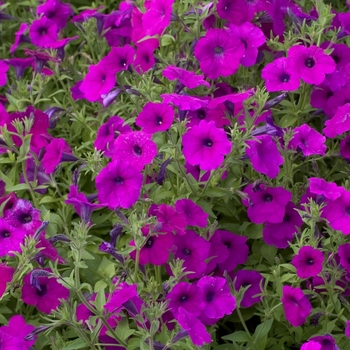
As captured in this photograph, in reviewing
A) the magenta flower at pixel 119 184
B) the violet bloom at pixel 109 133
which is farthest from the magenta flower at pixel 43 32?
the magenta flower at pixel 119 184

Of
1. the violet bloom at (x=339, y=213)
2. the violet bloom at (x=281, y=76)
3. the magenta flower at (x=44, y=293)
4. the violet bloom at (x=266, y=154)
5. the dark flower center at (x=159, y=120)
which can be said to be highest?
the dark flower center at (x=159, y=120)

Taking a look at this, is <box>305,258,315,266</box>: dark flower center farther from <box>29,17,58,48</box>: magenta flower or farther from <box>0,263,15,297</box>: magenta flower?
<box>29,17,58,48</box>: magenta flower

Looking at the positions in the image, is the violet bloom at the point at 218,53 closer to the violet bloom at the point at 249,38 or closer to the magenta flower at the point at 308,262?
the violet bloom at the point at 249,38

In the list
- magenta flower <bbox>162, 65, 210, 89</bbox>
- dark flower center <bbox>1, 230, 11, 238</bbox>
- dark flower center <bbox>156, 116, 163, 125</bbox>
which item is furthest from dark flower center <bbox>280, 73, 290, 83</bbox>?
dark flower center <bbox>1, 230, 11, 238</bbox>

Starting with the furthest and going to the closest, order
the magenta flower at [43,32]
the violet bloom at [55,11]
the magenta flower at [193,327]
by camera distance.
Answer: the violet bloom at [55,11], the magenta flower at [43,32], the magenta flower at [193,327]

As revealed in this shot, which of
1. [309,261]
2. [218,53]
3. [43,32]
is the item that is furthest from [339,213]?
[43,32]

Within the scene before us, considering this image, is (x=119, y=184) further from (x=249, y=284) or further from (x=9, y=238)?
(x=249, y=284)
